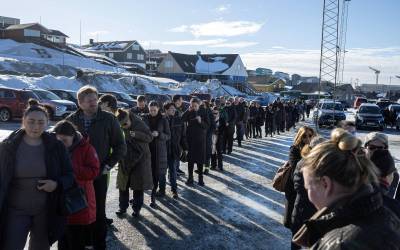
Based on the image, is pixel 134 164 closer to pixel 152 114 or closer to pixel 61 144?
pixel 152 114

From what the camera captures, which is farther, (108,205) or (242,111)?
(242,111)

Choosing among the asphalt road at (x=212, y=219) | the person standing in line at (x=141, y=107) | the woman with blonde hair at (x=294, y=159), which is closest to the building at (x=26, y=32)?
the asphalt road at (x=212, y=219)

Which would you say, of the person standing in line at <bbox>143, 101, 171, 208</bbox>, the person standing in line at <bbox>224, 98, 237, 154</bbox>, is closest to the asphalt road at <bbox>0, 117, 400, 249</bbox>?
the person standing in line at <bbox>143, 101, 171, 208</bbox>

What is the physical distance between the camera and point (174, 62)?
8500 cm

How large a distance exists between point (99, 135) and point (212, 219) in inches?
106

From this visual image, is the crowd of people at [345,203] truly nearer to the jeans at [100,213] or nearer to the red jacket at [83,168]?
A: the red jacket at [83,168]

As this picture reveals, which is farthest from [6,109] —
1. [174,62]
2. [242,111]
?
[174,62]

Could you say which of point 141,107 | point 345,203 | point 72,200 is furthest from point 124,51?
point 345,203

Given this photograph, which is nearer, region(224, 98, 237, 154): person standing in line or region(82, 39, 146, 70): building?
region(224, 98, 237, 154): person standing in line

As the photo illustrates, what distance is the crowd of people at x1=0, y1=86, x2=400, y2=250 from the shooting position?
6.00 feet

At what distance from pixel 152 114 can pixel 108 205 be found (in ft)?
5.84

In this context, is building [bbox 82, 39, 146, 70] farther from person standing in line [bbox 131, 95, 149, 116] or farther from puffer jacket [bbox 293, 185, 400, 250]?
puffer jacket [bbox 293, 185, 400, 250]

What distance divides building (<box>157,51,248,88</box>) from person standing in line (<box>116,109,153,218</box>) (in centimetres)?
7594

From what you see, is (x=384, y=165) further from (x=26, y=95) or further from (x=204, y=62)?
(x=204, y=62)
